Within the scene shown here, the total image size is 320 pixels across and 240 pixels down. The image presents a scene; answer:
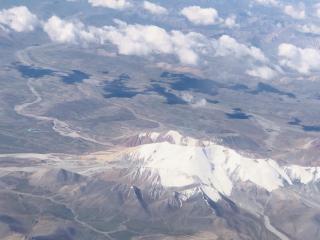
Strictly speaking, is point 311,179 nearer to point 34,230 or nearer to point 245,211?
point 245,211

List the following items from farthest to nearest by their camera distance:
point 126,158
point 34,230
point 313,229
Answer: point 126,158 < point 313,229 < point 34,230

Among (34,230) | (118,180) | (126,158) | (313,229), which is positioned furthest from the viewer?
(126,158)

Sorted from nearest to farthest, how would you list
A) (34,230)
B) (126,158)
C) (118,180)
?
(34,230), (118,180), (126,158)

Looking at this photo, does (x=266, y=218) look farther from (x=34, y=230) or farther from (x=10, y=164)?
(x=10, y=164)

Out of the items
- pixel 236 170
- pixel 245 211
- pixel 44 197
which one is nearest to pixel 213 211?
pixel 245 211

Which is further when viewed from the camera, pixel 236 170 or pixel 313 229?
pixel 236 170

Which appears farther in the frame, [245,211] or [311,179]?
[311,179]

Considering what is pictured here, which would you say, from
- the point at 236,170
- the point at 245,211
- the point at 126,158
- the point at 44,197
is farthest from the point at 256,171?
the point at 44,197
